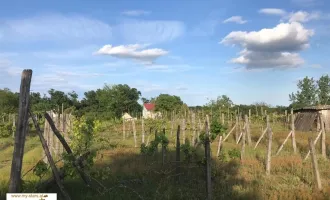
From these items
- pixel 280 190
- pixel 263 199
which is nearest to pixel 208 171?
pixel 263 199

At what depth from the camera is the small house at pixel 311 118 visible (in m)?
33.6

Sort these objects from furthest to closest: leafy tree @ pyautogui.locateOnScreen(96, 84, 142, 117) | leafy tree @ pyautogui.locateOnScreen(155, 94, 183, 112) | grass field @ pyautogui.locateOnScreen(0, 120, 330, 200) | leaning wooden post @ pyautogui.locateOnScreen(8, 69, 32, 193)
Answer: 1. leafy tree @ pyautogui.locateOnScreen(96, 84, 142, 117)
2. leafy tree @ pyautogui.locateOnScreen(155, 94, 183, 112)
3. grass field @ pyautogui.locateOnScreen(0, 120, 330, 200)
4. leaning wooden post @ pyautogui.locateOnScreen(8, 69, 32, 193)

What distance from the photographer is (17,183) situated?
5320 mm

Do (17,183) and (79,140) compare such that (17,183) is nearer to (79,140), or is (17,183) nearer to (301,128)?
Answer: (79,140)

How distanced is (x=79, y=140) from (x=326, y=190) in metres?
6.25

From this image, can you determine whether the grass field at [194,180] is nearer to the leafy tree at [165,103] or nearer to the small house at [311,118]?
the small house at [311,118]

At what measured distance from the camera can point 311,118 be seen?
34.1 meters

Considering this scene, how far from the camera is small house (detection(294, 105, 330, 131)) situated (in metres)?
33.6

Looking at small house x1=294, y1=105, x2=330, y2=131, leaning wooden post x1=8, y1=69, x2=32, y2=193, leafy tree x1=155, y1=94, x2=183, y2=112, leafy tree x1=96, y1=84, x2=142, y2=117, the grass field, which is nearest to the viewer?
leaning wooden post x1=8, y1=69, x2=32, y2=193

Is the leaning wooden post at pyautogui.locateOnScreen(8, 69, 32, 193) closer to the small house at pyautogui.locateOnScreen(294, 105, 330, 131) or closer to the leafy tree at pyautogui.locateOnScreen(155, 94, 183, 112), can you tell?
the small house at pyautogui.locateOnScreen(294, 105, 330, 131)

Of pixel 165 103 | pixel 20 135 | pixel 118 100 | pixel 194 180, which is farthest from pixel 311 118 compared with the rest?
Result: pixel 118 100

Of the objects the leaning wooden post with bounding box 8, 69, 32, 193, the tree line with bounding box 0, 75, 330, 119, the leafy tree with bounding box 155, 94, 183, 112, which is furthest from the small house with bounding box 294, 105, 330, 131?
the leafy tree with bounding box 155, 94, 183, 112

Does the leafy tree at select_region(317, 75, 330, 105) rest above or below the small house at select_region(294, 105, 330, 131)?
above

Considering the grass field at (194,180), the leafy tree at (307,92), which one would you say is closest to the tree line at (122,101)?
the leafy tree at (307,92)
